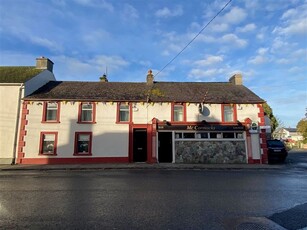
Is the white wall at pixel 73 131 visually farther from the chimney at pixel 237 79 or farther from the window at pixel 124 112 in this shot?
the chimney at pixel 237 79

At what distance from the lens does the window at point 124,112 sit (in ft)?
72.3

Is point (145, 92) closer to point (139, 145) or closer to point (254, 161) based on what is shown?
point (139, 145)

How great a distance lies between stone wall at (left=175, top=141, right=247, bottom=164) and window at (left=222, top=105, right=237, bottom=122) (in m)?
2.05

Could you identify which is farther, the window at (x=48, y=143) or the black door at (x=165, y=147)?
the black door at (x=165, y=147)

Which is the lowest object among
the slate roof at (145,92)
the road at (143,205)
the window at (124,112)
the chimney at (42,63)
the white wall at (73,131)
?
the road at (143,205)

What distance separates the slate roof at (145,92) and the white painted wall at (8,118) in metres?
1.39

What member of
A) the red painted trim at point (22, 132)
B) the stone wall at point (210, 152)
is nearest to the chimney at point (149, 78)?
the stone wall at point (210, 152)

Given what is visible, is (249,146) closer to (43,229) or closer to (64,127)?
(64,127)

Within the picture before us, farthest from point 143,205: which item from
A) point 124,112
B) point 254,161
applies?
point 254,161

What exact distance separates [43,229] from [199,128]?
17.7 meters

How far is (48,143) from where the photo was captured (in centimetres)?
2134

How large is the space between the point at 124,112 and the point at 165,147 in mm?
4547

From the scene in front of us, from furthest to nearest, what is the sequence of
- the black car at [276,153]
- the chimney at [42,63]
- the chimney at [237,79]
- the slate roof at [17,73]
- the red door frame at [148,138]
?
the chimney at [237,79], the chimney at [42,63], the black car at [276,153], the slate roof at [17,73], the red door frame at [148,138]

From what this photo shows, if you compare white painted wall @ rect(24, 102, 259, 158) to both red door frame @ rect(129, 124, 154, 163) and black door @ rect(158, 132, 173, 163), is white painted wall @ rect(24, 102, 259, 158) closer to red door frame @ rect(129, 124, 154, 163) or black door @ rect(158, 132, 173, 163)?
red door frame @ rect(129, 124, 154, 163)
